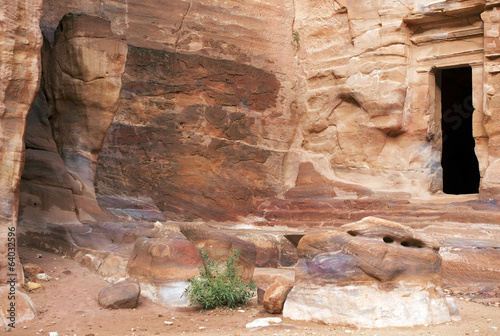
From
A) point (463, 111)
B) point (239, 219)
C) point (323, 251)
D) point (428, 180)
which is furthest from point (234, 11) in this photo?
point (323, 251)

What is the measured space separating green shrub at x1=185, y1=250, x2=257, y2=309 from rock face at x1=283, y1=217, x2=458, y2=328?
654 millimetres

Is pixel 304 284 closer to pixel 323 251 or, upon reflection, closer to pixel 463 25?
pixel 323 251

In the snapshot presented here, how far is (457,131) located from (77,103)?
32.9 ft

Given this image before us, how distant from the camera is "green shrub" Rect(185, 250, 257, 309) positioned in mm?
5199

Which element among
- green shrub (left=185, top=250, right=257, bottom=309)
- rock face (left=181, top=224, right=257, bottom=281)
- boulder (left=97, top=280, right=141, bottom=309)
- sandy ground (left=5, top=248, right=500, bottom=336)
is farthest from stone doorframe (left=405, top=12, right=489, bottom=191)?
boulder (left=97, top=280, right=141, bottom=309)

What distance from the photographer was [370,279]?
4527 mm

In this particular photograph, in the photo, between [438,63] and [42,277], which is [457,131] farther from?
[42,277]

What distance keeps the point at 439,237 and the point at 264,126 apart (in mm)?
5243

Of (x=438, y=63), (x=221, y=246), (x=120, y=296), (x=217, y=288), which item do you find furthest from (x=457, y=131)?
(x=120, y=296)

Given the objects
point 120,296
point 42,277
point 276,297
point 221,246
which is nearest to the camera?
point 276,297

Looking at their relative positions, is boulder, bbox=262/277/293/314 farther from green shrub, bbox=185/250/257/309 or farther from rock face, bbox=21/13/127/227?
rock face, bbox=21/13/127/227

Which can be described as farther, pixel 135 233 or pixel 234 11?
pixel 234 11

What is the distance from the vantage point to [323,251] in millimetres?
4820

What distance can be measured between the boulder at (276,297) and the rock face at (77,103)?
3.37 m
